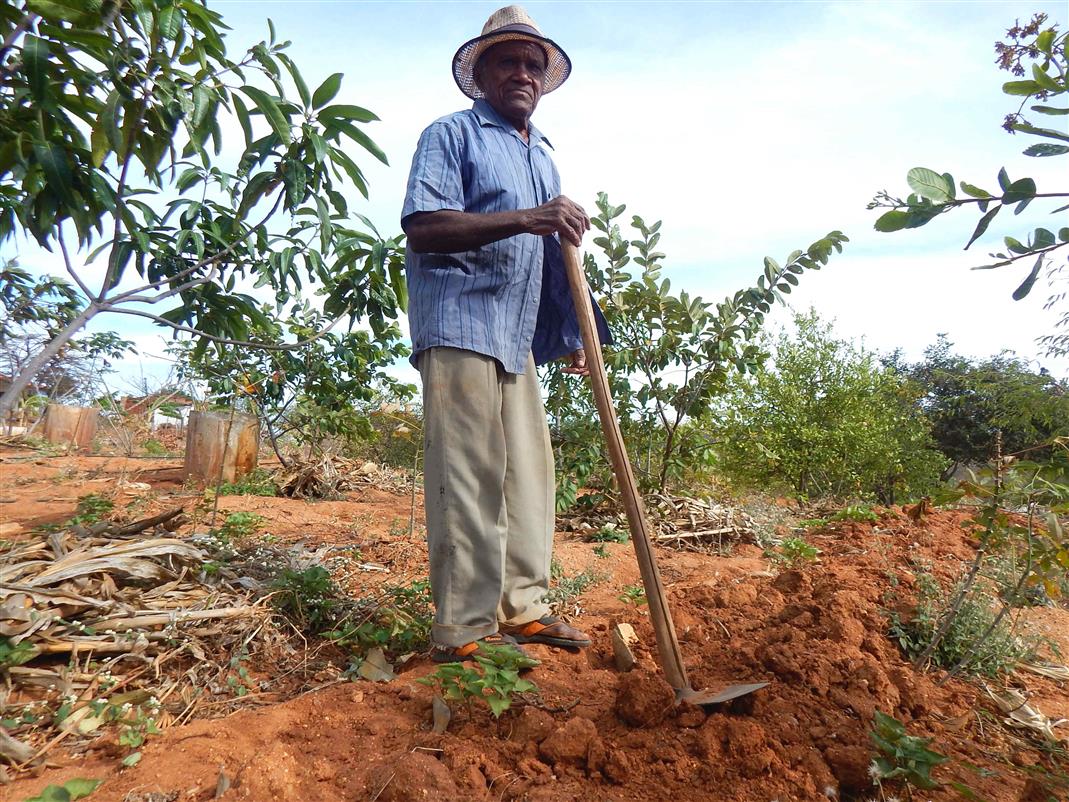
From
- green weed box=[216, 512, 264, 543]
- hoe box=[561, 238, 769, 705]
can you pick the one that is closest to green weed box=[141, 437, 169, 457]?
green weed box=[216, 512, 264, 543]

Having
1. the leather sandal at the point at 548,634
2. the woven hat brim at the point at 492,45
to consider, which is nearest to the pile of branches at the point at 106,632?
the leather sandal at the point at 548,634

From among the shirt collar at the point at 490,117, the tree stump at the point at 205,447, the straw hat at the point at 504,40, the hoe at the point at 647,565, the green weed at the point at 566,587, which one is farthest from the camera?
the tree stump at the point at 205,447

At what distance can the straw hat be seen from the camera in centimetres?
227

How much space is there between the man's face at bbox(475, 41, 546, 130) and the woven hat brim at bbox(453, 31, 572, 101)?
0.03 meters

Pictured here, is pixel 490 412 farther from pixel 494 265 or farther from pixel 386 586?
pixel 386 586

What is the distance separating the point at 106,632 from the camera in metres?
2.13

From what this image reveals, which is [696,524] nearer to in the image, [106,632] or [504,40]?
[504,40]

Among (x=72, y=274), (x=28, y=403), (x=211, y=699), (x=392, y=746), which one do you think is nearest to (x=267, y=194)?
(x=72, y=274)

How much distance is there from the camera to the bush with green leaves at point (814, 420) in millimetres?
8883

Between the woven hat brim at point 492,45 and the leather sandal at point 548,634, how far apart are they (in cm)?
196

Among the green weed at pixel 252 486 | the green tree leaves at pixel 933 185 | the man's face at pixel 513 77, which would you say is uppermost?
the man's face at pixel 513 77

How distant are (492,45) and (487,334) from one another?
1.03m

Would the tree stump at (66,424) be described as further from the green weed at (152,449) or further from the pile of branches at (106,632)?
the pile of branches at (106,632)

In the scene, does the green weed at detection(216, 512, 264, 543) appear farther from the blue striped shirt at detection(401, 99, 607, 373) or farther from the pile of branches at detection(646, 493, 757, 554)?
the pile of branches at detection(646, 493, 757, 554)
